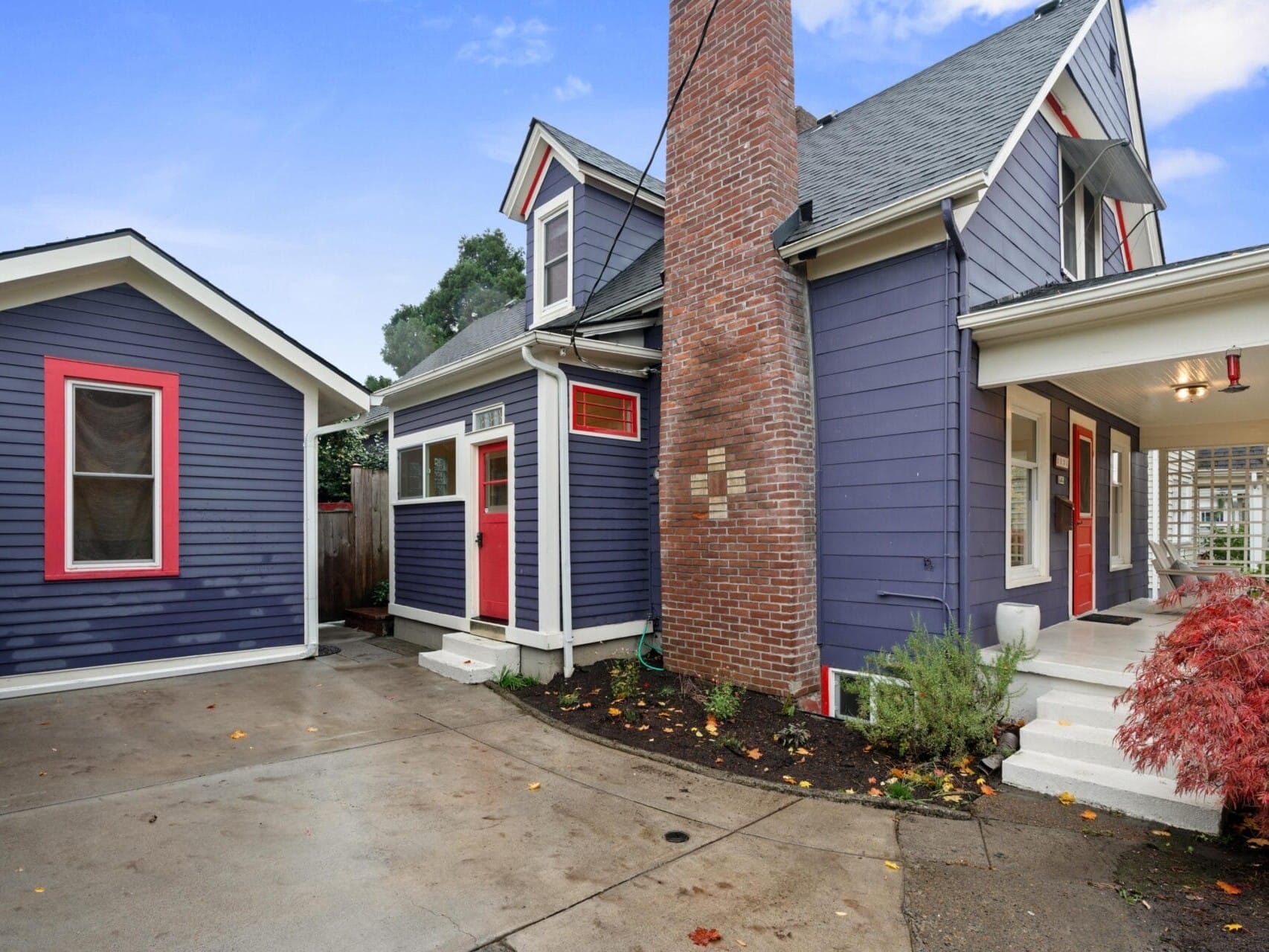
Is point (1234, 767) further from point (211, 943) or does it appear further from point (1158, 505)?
point (1158, 505)

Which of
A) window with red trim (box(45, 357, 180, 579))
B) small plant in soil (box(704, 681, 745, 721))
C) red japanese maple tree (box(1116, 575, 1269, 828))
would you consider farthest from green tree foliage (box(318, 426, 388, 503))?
red japanese maple tree (box(1116, 575, 1269, 828))

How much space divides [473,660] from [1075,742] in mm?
5236

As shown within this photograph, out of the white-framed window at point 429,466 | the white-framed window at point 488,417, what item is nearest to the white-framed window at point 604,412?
the white-framed window at point 488,417

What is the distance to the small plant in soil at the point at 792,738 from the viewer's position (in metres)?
4.80

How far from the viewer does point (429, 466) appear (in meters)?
8.94

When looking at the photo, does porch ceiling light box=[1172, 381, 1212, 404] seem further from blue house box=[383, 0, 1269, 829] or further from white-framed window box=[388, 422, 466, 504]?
white-framed window box=[388, 422, 466, 504]

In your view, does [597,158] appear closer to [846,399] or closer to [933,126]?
[933,126]

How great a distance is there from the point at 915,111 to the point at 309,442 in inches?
304

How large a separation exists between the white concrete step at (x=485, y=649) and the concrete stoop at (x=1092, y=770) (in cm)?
444

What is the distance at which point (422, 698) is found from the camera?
6.18m

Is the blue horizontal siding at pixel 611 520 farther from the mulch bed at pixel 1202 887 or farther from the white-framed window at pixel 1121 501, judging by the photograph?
the white-framed window at pixel 1121 501

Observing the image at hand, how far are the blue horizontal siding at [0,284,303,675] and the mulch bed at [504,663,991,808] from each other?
3.22 m

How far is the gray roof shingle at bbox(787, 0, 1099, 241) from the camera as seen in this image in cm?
560

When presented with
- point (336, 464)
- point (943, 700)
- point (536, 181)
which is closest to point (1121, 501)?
point (943, 700)
